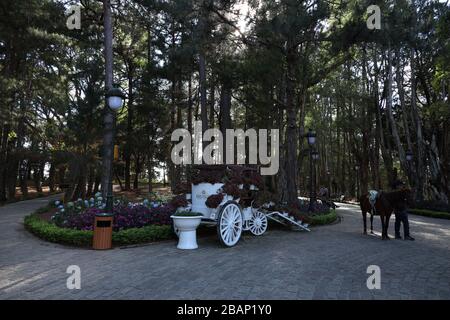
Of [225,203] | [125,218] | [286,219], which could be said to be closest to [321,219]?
[286,219]

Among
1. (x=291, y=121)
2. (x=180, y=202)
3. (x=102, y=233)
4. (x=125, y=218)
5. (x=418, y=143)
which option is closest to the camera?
(x=102, y=233)

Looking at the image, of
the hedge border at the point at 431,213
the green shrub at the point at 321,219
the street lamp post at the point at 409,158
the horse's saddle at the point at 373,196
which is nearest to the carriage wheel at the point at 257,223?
the green shrub at the point at 321,219

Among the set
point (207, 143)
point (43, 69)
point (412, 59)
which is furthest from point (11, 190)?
point (412, 59)

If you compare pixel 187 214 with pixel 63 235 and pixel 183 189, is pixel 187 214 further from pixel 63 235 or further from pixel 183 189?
pixel 63 235

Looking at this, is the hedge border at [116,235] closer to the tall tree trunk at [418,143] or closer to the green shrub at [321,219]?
the green shrub at [321,219]

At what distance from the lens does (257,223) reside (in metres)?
10.1

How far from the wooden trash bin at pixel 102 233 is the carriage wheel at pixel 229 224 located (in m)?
2.52

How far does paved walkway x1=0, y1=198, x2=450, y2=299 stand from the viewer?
4.80 m

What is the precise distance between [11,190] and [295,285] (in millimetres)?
23251

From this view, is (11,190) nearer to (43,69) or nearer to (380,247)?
(43,69)

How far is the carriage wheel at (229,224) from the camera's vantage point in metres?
7.99

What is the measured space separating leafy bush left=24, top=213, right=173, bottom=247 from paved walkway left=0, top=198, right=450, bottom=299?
0.30 meters

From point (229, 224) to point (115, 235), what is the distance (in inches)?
106
